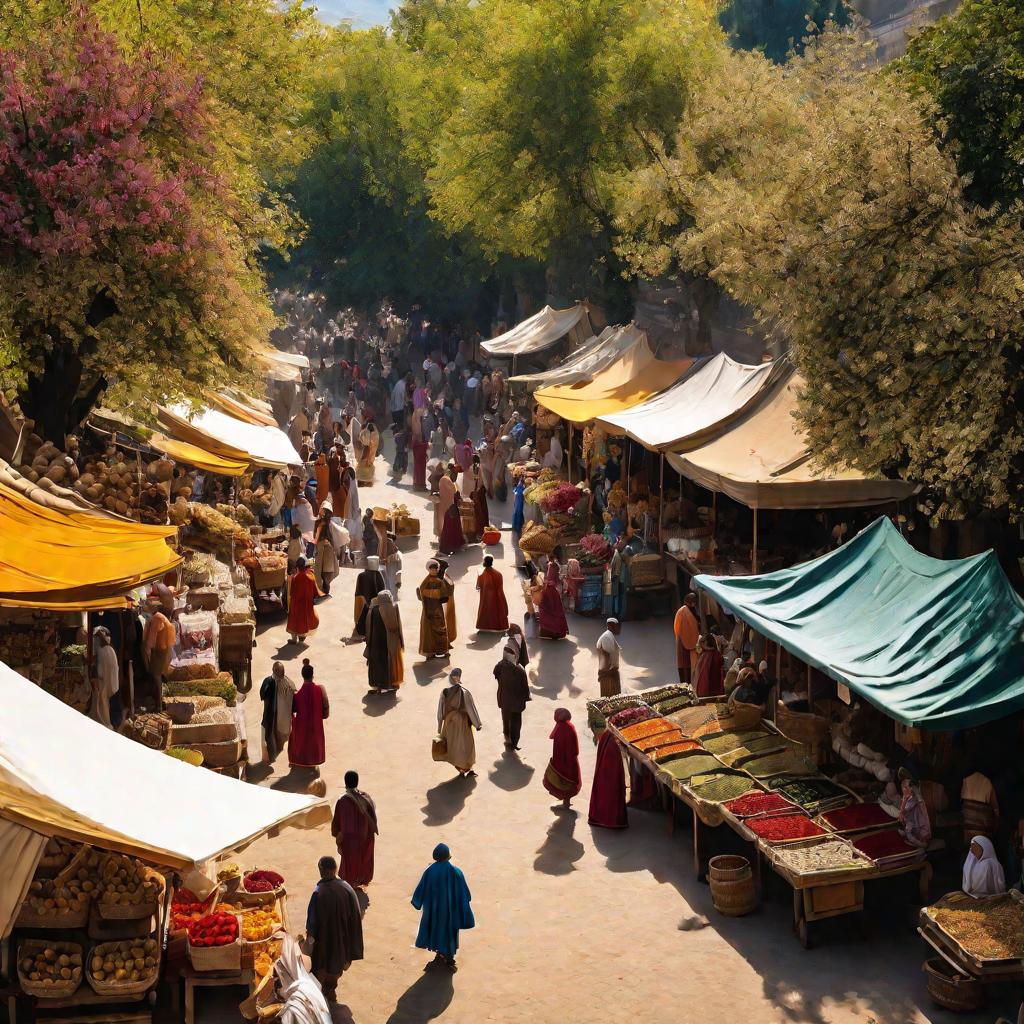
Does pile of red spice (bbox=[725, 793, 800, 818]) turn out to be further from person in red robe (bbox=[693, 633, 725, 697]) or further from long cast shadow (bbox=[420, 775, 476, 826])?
long cast shadow (bbox=[420, 775, 476, 826])

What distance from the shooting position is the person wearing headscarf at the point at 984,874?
31.9ft

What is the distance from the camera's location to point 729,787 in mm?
11539

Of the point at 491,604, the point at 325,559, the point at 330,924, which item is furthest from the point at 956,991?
the point at 325,559

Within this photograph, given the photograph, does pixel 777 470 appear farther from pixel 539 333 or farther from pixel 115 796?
pixel 539 333

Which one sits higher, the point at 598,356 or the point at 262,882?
the point at 598,356

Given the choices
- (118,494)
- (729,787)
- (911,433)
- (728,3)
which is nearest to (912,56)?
(911,433)

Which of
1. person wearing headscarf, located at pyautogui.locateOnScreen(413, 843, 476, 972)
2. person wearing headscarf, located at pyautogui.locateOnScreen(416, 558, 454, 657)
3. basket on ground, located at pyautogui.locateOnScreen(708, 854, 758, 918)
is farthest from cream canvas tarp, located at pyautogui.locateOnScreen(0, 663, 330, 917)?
person wearing headscarf, located at pyautogui.locateOnScreen(416, 558, 454, 657)

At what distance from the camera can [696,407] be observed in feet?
62.8

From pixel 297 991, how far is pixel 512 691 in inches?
246

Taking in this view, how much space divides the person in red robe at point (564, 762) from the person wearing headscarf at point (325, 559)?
8.34 metres

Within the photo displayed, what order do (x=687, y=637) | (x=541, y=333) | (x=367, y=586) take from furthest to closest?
(x=541, y=333) → (x=367, y=586) → (x=687, y=637)

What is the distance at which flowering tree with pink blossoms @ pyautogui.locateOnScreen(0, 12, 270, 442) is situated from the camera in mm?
14391

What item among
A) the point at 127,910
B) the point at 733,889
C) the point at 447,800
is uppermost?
the point at 127,910

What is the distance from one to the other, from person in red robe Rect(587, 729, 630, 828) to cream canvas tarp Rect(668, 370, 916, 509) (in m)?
3.74
